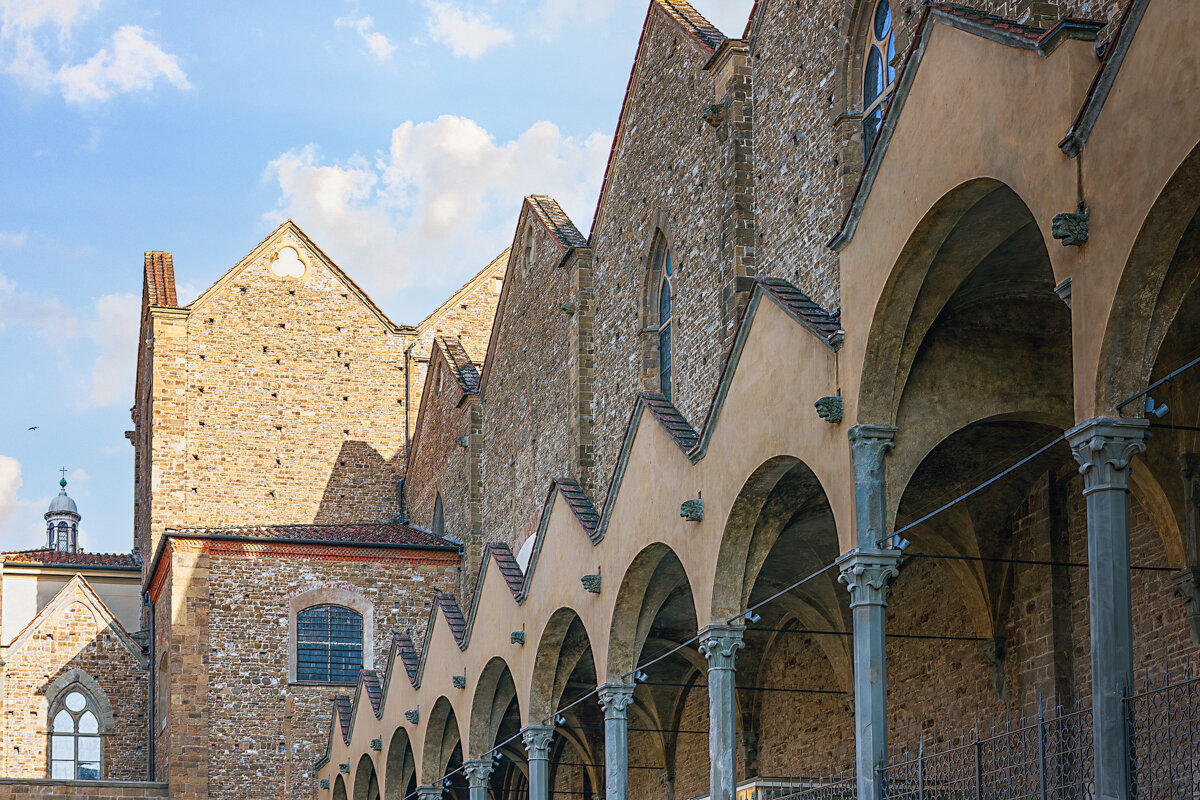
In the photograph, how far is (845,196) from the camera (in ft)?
58.3

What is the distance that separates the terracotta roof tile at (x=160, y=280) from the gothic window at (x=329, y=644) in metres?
8.54

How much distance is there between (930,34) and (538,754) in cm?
1137

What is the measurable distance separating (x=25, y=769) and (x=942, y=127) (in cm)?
3060

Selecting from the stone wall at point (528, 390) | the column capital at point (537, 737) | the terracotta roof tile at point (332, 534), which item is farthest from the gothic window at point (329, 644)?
the column capital at point (537, 737)

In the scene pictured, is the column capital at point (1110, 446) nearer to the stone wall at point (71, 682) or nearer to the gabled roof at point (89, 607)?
the stone wall at point (71, 682)

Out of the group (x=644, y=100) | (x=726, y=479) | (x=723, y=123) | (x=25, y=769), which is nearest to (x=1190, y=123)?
(x=726, y=479)

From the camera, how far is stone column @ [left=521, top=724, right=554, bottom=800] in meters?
19.4

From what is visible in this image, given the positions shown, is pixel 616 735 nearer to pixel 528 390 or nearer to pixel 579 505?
pixel 579 505

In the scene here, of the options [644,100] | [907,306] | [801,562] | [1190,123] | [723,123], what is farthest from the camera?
[644,100]

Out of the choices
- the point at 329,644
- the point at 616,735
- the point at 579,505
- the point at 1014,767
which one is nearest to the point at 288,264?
the point at 329,644

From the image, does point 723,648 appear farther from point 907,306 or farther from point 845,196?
point 845,196

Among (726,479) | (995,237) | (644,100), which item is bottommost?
(726,479)

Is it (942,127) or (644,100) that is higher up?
(644,100)

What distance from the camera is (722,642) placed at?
14.5 metres
